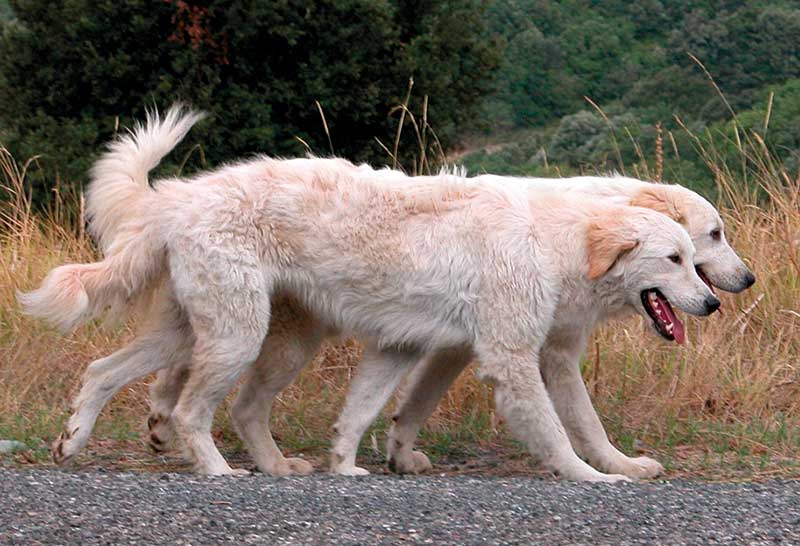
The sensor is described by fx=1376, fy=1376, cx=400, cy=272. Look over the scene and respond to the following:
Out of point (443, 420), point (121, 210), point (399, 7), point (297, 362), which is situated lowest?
point (443, 420)

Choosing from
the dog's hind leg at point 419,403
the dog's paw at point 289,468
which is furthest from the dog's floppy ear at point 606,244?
the dog's paw at point 289,468

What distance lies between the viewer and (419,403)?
6.85 metres

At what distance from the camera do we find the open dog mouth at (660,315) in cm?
667

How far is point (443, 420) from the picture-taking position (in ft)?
25.1

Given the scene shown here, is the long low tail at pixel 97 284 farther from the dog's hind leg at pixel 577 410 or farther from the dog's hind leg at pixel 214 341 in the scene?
the dog's hind leg at pixel 577 410

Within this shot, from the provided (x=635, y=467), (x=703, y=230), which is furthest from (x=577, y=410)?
(x=703, y=230)

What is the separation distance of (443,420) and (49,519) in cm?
→ 345

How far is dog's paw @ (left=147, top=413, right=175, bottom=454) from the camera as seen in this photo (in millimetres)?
Result: 6859

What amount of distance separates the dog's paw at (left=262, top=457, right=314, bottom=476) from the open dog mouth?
5.98ft

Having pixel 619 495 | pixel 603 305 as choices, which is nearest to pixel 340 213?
pixel 603 305

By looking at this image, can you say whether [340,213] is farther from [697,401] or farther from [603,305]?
[697,401]

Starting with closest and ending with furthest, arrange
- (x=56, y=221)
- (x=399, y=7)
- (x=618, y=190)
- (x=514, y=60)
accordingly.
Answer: (x=618, y=190) → (x=56, y=221) → (x=399, y=7) → (x=514, y=60)

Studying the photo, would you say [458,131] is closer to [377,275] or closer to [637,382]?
[637,382]

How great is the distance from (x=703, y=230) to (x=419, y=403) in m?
1.79
